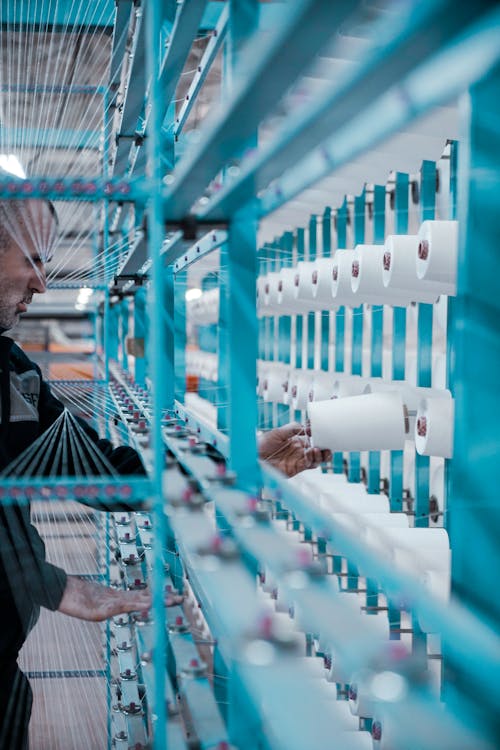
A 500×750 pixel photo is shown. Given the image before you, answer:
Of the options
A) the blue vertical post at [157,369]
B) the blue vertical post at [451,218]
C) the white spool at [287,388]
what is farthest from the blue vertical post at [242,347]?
the white spool at [287,388]

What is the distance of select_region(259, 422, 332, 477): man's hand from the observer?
1.82m

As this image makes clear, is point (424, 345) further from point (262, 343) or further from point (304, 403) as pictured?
point (262, 343)

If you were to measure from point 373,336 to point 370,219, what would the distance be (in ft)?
1.63

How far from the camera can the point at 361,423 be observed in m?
1.67

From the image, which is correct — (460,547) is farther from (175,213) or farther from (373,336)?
(373,336)

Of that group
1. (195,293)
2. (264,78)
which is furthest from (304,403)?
(195,293)

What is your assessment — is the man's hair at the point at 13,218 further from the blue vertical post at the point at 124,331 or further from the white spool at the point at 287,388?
the blue vertical post at the point at 124,331

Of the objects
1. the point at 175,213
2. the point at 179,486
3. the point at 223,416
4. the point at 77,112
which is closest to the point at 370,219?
the point at 223,416

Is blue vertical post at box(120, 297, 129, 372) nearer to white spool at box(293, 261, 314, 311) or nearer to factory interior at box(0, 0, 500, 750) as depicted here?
factory interior at box(0, 0, 500, 750)

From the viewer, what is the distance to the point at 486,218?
965 mm

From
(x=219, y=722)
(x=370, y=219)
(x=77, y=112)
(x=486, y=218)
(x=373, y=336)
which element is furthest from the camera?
(x=77, y=112)

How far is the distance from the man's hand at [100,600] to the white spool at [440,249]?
75 centimetres

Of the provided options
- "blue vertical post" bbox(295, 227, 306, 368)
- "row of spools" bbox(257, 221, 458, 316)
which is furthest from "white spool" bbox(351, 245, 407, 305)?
"blue vertical post" bbox(295, 227, 306, 368)

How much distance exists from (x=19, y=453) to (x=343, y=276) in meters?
0.88
